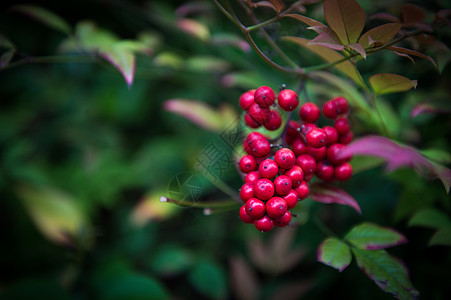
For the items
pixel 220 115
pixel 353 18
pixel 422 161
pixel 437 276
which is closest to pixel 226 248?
pixel 220 115

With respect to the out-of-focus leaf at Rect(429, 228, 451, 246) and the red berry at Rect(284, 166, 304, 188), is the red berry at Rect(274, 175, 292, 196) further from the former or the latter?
the out-of-focus leaf at Rect(429, 228, 451, 246)

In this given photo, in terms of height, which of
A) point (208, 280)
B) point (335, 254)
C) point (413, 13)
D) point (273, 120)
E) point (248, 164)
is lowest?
point (208, 280)

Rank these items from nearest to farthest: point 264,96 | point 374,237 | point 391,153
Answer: point 391,153
point 264,96
point 374,237

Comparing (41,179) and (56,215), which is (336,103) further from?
(41,179)

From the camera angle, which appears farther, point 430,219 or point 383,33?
point 430,219

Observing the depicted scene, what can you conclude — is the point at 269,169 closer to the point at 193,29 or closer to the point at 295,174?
the point at 295,174

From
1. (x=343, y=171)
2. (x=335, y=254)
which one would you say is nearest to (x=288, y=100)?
(x=343, y=171)

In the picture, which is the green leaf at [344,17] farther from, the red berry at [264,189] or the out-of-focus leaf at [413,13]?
the red berry at [264,189]

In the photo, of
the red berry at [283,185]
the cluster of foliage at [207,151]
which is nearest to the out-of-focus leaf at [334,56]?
the cluster of foliage at [207,151]
